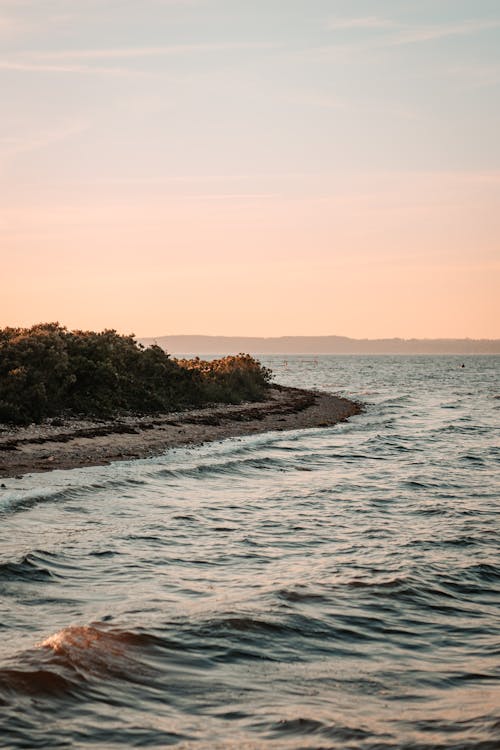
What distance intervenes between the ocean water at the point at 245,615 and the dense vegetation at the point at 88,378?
10.2 meters

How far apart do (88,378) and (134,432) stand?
590 cm

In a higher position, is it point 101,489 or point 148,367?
point 148,367

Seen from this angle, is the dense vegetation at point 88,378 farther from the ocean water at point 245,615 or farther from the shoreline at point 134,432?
the ocean water at point 245,615

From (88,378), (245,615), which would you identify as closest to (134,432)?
(88,378)

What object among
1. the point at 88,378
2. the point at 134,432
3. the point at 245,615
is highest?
the point at 88,378

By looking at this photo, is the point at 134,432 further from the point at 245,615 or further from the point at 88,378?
the point at 245,615

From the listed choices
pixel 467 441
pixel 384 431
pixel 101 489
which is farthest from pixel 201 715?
pixel 384 431

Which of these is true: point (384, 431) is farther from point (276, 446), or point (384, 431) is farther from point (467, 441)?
point (276, 446)

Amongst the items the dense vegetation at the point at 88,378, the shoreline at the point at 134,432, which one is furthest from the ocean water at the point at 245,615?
the dense vegetation at the point at 88,378

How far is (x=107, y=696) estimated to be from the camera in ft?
23.7

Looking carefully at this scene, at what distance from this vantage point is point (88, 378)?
112 ft

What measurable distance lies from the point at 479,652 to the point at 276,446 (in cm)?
2110

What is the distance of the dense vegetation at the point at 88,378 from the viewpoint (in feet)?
96.2

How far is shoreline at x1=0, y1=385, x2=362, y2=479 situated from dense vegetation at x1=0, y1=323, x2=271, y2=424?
1.00 metres
